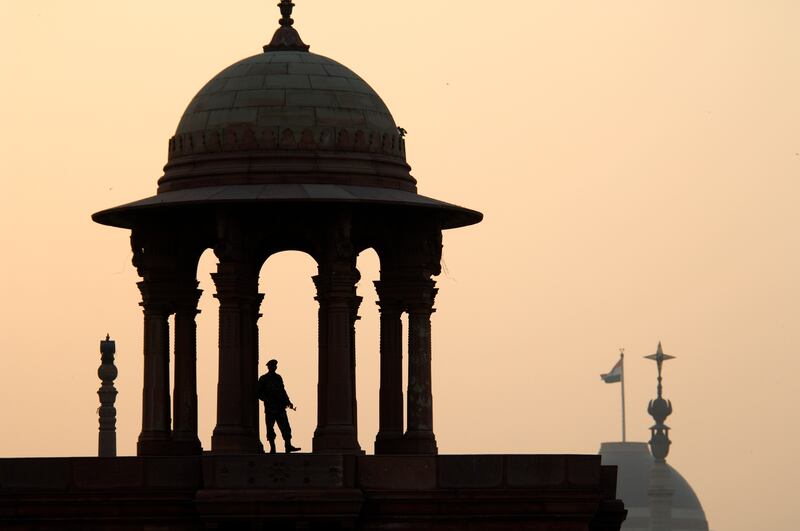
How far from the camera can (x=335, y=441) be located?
5028 cm

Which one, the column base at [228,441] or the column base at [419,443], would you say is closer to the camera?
the column base at [228,441]

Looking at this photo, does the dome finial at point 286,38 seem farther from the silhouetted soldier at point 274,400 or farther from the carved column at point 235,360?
the silhouetted soldier at point 274,400

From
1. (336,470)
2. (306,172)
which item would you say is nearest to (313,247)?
(306,172)

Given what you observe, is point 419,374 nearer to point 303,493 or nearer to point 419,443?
point 419,443

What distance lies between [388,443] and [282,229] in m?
5.55

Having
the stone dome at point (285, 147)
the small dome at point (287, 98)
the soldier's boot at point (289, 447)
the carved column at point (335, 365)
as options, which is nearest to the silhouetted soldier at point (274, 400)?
the soldier's boot at point (289, 447)

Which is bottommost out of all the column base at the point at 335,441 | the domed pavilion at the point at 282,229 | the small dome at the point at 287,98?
the column base at the point at 335,441

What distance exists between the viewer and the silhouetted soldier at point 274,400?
172 feet

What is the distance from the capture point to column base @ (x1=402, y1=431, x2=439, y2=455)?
5281cm

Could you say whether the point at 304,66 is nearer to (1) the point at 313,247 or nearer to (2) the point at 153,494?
(1) the point at 313,247

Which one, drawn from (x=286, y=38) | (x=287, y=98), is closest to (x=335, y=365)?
(x=287, y=98)

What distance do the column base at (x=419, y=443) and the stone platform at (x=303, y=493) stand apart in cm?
404

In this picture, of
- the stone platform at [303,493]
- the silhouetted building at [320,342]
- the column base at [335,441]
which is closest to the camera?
the stone platform at [303,493]

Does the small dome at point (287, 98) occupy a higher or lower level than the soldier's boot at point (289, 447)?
higher
